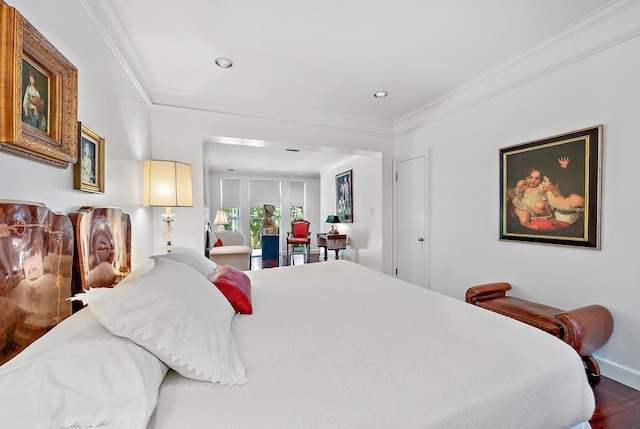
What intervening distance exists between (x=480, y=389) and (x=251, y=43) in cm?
260

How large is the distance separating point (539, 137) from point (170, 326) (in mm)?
3052

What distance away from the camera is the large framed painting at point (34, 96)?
0.94 meters

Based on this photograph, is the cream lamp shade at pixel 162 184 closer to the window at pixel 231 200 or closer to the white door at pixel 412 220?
the white door at pixel 412 220

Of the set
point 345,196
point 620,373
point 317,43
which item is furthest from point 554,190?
point 345,196

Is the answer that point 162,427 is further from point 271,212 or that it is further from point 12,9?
point 271,212

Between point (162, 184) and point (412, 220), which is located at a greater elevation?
point (162, 184)

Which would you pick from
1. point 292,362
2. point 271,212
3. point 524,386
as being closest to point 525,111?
point 524,386

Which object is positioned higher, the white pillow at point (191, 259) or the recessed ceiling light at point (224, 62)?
the recessed ceiling light at point (224, 62)

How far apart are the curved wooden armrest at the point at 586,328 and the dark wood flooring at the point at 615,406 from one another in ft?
0.92

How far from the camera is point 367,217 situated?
17.0 ft

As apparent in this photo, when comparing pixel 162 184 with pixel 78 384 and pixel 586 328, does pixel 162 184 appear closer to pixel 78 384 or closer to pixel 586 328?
pixel 78 384

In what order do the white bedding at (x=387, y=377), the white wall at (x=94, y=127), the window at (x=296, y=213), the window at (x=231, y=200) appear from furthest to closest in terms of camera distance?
the window at (x=296, y=213)
the window at (x=231, y=200)
the white wall at (x=94, y=127)
the white bedding at (x=387, y=377)

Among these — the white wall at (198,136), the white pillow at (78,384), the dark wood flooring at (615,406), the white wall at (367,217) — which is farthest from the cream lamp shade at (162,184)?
the dark wood flooring at (615,406)

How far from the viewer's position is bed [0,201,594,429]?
67cm
